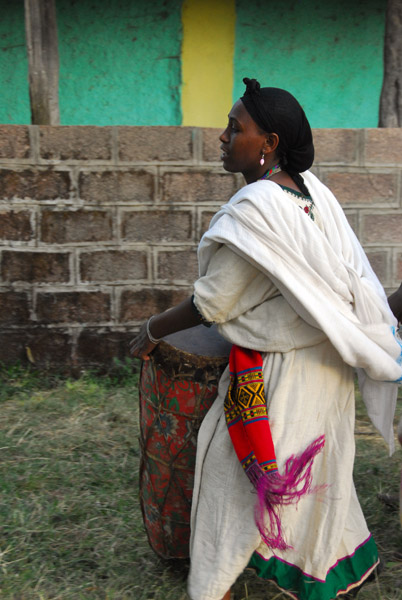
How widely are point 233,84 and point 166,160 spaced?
6.40 ft

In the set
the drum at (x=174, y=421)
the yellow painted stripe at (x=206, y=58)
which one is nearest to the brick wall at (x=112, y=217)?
the yellow painted stripe at (x=206, y=58)

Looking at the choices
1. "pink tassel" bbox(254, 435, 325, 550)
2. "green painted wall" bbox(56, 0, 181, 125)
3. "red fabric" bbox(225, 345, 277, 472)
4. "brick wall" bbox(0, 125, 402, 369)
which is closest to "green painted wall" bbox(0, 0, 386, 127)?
"green painted wall" bbox(56, 0, 181, 125)

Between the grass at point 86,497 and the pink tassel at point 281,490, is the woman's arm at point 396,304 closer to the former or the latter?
the pink tassel at point 281,490

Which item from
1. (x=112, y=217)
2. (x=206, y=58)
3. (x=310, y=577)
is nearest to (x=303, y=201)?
(x=310, y=577)

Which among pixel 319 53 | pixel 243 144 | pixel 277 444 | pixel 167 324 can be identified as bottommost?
pixel 277 444

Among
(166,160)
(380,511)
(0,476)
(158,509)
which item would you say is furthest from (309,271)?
(166,160)

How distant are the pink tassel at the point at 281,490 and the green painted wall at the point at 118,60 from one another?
4.40 meters

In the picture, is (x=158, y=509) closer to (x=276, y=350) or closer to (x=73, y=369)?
(x=276, y=350)

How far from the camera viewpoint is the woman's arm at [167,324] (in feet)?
7.28

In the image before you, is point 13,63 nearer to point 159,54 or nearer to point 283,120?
point 159,54

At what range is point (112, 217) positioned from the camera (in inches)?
177

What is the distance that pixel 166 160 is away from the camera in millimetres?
4461

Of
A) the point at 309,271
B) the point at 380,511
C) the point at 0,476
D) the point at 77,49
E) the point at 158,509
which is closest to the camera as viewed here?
the point at 309,271

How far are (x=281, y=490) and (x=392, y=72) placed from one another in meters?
3.68
